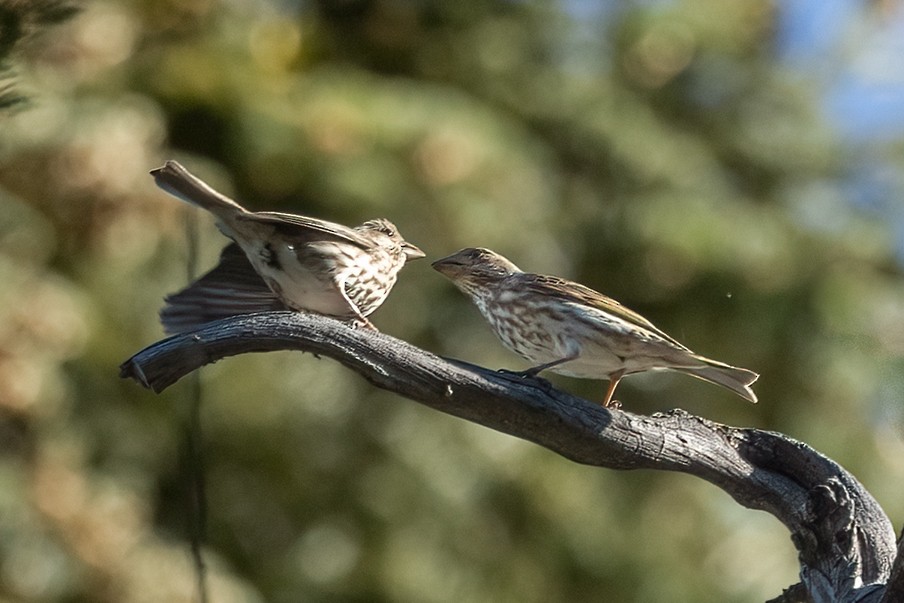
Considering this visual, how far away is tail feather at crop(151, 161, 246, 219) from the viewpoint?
3.17 meters

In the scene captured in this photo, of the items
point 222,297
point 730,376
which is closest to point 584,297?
point 730,376

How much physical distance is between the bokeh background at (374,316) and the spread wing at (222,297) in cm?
255

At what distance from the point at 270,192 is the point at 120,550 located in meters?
2.13

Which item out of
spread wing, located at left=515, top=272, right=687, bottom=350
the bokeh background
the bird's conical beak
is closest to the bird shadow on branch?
spread wing, located at left=515, top=272, right=687, bottom=350

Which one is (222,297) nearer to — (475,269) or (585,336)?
(475,269)

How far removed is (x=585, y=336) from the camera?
3.32 meters

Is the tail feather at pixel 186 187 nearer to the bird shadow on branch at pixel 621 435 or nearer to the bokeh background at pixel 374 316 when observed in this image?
the bird shadow on branch at pixel 621 435

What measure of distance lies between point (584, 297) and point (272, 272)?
31.8 inches

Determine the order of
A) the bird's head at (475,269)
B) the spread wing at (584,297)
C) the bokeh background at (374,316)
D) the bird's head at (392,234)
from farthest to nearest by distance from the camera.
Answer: the bokeh background at (374,316)
the bird's head at (392,234)
the bird's head at (475,269)
the spread wing at (584,297)

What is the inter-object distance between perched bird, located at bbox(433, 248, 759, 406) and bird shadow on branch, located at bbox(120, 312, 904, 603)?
0.93 ft

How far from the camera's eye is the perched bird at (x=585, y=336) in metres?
3.25

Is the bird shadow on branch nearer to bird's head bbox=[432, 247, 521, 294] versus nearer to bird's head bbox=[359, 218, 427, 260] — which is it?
bird's head bbox=[432, 247, 521, 294]

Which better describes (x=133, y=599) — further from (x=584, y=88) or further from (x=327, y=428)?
(x=584, y=88)

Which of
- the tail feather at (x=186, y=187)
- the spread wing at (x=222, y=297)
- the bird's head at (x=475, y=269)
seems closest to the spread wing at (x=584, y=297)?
the bird's head at (x=475, y=269)
